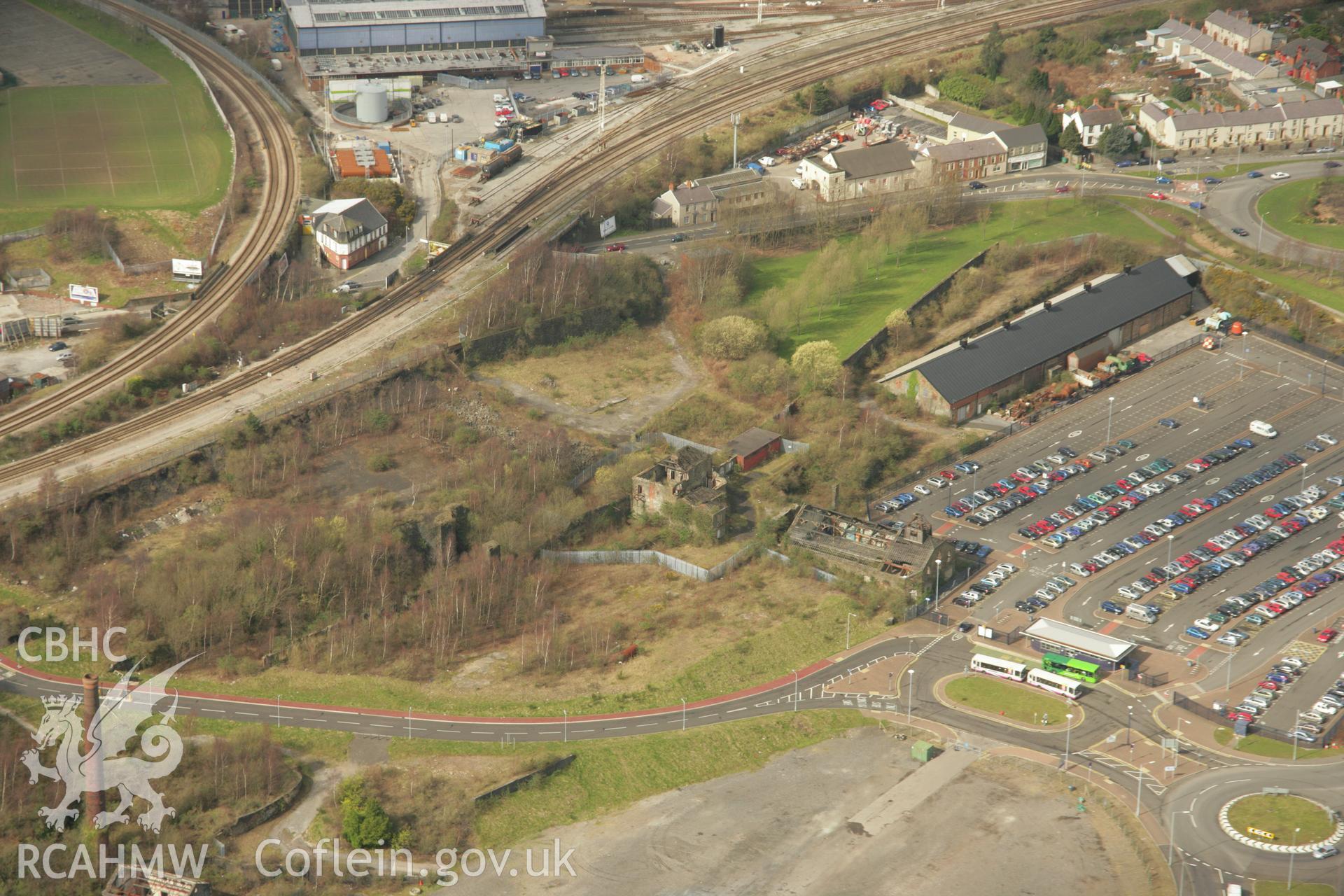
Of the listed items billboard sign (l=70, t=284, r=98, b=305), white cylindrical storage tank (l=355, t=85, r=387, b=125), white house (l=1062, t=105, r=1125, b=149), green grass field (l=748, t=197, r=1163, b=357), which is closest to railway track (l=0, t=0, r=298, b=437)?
billboard sign (l=70, t=284, r=98, b=305)

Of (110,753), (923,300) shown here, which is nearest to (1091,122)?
(923,300)

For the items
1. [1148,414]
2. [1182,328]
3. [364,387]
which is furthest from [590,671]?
[1182,328]

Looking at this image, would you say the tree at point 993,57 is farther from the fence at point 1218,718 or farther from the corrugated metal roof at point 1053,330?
the fence at point 1218,718

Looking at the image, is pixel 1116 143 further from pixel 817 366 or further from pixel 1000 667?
pixel 1000 667

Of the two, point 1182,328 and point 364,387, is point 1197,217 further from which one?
point 364,387

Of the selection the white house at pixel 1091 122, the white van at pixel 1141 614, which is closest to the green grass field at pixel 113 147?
the white house at pixel 1091 122

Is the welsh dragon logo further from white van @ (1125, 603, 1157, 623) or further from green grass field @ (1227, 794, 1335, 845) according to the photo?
white van @ (1125, 603, 1157, 623)
